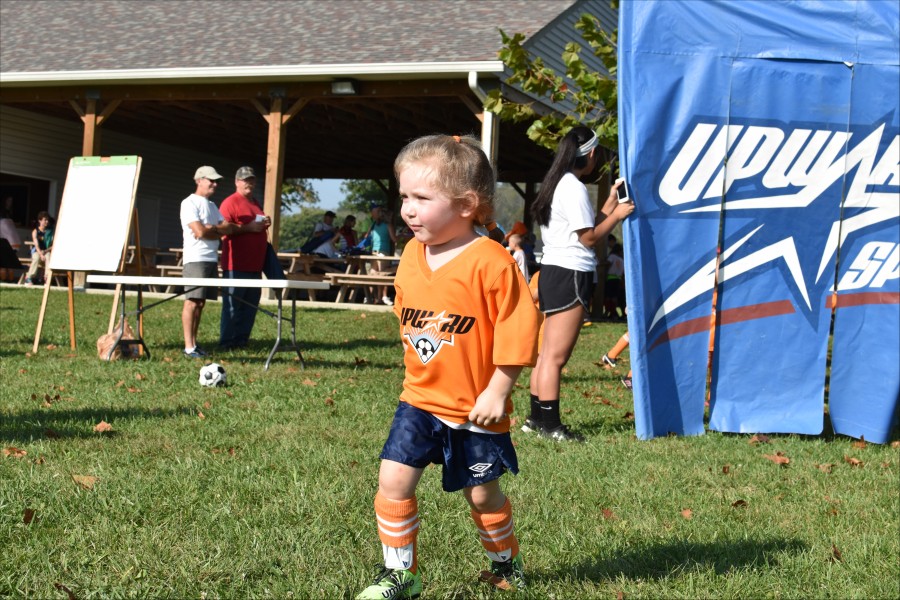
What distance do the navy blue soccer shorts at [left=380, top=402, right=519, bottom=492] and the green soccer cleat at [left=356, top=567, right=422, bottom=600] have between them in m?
0.31

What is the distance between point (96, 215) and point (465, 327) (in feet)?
25.9

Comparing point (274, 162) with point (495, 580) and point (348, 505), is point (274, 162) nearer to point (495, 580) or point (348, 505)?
point (348, 505)

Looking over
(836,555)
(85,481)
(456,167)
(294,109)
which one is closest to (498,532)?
(456,167)

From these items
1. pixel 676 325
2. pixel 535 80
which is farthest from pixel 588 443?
pixel 535 80

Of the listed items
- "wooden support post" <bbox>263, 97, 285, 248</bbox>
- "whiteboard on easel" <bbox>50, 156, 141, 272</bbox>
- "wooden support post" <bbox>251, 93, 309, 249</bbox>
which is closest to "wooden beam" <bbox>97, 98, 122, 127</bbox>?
"wooden support post" <bbox>251, 93, 309, 249</bbox>

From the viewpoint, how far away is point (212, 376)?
24.3 feet

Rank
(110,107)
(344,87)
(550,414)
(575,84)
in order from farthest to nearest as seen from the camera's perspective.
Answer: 1. (110,107)
2. (344,87)
3. (575,84)
4. (550,414)

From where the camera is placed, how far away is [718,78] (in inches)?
246

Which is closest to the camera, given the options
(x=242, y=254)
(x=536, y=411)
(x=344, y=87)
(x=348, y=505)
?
(x=348, y=505)

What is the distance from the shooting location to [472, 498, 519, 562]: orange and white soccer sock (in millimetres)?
3121

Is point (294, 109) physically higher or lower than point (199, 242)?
higher

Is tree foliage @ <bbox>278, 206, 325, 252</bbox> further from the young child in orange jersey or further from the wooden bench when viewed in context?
the young child in orange jersey

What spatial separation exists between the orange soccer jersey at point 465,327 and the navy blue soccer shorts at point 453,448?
4 centimetres

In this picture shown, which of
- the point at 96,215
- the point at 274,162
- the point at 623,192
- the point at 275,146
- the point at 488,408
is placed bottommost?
the point at 488,408
